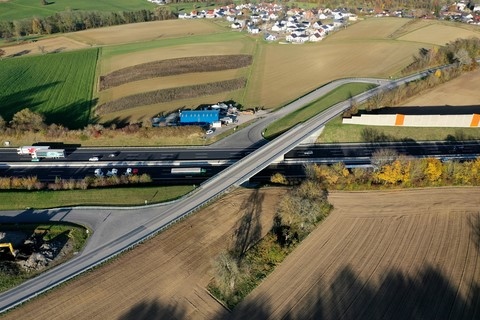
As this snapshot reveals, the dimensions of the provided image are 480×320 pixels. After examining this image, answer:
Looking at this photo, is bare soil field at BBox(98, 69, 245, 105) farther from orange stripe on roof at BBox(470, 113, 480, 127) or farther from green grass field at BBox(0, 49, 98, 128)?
orange stripe on roof at BBox(470, 113, 480, 127)

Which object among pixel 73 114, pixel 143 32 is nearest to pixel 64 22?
pixel 143 32

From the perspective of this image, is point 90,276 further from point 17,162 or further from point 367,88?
point 367,88

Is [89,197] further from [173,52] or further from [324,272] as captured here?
[173,52]

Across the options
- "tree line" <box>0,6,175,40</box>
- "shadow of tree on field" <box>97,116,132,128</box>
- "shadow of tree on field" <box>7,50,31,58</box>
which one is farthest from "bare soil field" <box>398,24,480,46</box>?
"shadow of tree on field" <box>7,50,31,58</box>

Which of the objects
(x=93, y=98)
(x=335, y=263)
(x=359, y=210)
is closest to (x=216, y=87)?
(x=93, y=98)

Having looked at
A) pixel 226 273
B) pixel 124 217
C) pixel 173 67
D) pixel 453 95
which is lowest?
pixel 124 217

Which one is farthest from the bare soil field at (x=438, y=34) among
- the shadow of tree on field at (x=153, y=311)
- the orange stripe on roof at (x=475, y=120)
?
the shadow of tree on field at (x=153, y=311)

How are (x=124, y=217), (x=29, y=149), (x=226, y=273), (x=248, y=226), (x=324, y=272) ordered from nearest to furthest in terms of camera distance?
(x=226, y=273) → (x=324, y=272) → (x=248, y=226) → (x=124, y=217) → (x=29, y=149)
